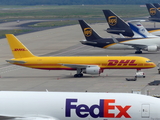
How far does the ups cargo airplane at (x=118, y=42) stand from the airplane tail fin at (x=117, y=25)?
1714 cm

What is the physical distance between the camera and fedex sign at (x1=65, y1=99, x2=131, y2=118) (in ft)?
79.7

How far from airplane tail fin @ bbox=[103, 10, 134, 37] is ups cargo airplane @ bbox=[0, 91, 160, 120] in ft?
257

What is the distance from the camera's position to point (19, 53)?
60375mm

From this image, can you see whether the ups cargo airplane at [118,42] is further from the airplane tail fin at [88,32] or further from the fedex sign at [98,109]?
the fedex sign at [98,109]

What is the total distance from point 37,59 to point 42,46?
42.2 m

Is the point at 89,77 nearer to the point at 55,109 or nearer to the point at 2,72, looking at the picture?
the point at 2,72

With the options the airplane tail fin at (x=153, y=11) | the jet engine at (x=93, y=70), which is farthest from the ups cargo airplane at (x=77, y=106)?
the airplane tail fin at (x=153, y=11)

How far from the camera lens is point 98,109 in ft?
80.6

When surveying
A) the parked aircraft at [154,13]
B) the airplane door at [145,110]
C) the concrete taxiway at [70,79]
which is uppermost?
the parked aircraft at [154,13]

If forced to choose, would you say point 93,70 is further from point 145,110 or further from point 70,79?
point 145,110

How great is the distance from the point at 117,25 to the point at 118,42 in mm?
20156

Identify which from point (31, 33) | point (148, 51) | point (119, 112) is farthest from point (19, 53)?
point (31, 33)

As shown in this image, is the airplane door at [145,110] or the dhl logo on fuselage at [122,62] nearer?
the airplane door at [145,110]

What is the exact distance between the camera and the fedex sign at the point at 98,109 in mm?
24297
